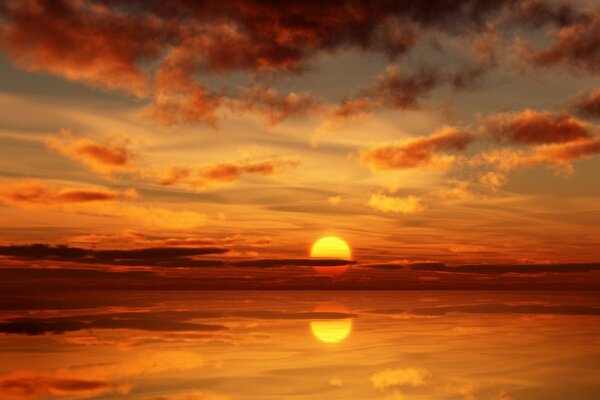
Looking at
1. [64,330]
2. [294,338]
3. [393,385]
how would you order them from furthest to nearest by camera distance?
[64,330] → [294,338] → [393,385]

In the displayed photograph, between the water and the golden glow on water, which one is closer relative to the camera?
the water

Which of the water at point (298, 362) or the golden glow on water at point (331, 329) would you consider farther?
the golden glow on water at point (331, 329)

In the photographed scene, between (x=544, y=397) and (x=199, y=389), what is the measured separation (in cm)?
1339

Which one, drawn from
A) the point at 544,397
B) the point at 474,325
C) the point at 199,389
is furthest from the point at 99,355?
the point at 474,325

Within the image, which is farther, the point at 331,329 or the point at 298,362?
the point at 331,329

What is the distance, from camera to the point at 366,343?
40.7m

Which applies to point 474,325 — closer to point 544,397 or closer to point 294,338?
point 294,338

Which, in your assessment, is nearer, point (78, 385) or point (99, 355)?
point (78, 385)

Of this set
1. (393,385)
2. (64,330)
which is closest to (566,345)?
(393,385)

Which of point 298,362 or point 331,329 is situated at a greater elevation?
point 331,329

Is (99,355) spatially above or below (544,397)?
above

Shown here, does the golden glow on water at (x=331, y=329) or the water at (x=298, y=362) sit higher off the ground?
the golden glow on water at (x=331, y=329)

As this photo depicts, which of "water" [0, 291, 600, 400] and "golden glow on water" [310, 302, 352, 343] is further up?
"golden glow on water" [310, 302, 352, 343]

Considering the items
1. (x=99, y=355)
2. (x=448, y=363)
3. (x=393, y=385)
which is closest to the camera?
(x=393, y=385)
